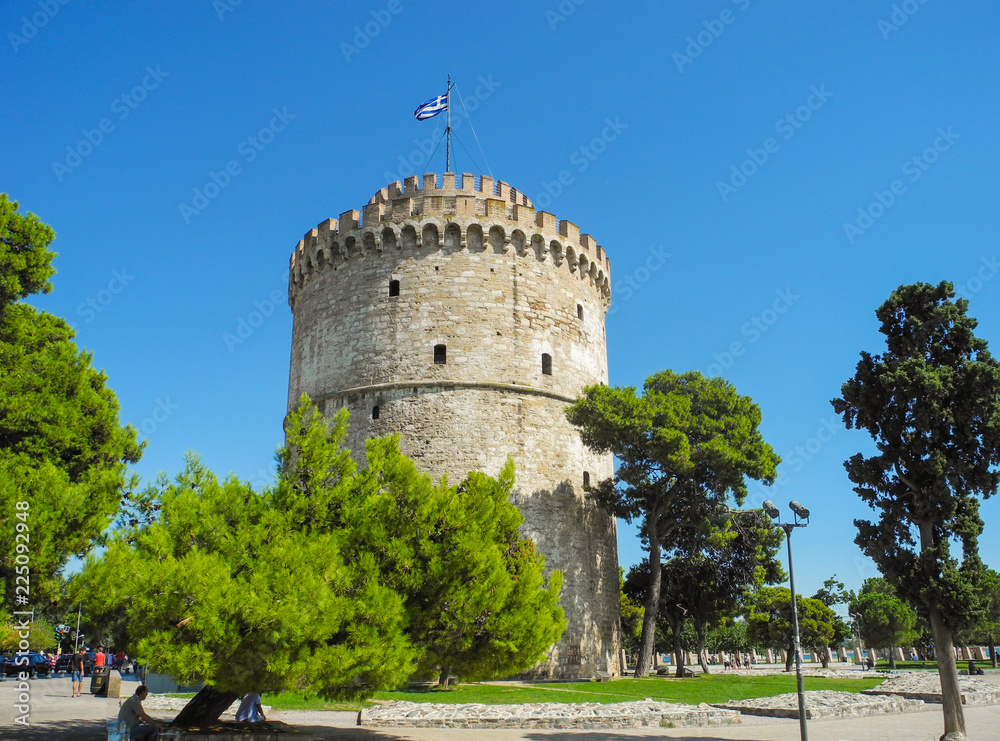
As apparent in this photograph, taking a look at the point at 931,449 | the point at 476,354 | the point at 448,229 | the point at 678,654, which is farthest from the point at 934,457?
the point at 678,654

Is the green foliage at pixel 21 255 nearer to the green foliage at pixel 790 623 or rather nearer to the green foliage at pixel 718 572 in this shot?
the green foliage at pixel 718 572

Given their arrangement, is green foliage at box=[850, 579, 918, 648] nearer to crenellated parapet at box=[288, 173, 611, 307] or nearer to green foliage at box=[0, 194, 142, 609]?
crenellated parapet at box=[288, 173, 611, 307]

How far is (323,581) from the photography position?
9.05m

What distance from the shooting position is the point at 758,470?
72.1ft

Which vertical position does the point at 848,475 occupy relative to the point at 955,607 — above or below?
above

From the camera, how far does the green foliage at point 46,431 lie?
9039 millimetres

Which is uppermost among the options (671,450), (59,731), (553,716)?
(671,450)

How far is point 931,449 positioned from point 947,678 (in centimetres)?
324

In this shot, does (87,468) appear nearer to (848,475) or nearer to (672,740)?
(672,740)

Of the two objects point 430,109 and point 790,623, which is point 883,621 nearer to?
point 790,623

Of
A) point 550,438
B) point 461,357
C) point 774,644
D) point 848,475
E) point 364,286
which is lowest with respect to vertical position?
point 774,644

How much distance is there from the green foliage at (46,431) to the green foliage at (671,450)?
12989 mm

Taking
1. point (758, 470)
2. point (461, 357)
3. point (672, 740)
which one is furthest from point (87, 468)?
point (758, 470)

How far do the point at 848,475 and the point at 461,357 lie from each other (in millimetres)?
11058
